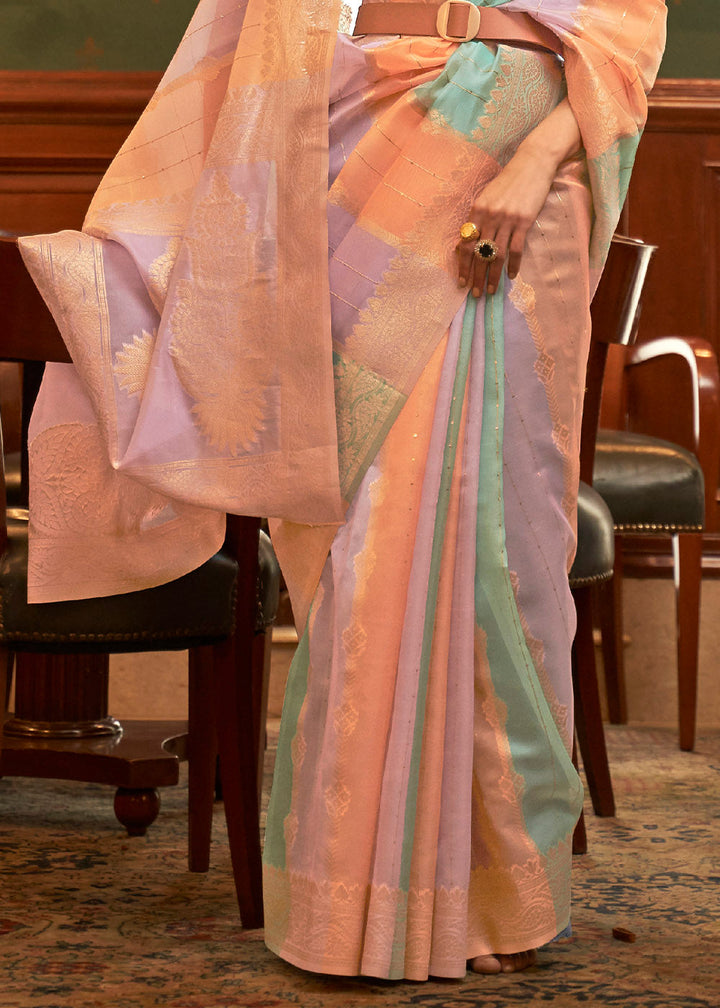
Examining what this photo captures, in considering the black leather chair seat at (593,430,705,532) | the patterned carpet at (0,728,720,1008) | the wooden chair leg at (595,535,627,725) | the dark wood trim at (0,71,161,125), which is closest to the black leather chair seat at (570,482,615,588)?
the patterned carpet at (0,728,720,1008)

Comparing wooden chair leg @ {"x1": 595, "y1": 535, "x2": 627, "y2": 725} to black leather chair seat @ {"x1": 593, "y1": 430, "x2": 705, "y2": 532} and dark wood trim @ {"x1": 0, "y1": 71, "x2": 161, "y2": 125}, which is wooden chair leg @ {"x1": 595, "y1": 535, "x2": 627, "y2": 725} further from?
dark wood trim @ {"x1": 0, "y1": 71, "x2": 161, "y2": 125}

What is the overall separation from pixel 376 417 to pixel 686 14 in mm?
2394

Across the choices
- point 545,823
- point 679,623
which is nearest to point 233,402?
point 545,823

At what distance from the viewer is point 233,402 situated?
5.08 feet

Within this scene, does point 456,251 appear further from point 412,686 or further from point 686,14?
point 686,14

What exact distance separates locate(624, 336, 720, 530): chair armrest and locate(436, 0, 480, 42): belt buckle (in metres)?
1.56

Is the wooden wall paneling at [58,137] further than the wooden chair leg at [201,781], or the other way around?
the wooden wall paneling at [58,137]

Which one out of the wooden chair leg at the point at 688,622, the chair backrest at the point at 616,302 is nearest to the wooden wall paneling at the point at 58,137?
the chair backrest at the point at 616,302

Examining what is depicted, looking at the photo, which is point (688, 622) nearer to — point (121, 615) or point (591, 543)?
point (591, 543)

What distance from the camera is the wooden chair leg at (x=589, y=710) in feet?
7.29

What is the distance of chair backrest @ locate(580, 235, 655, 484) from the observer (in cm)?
212

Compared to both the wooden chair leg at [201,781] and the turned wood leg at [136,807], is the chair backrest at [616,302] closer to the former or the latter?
the wooden chair leg at [201,781]

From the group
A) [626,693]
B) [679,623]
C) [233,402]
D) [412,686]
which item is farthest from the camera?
[626,693]

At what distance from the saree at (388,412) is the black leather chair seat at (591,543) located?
0.52 metres
